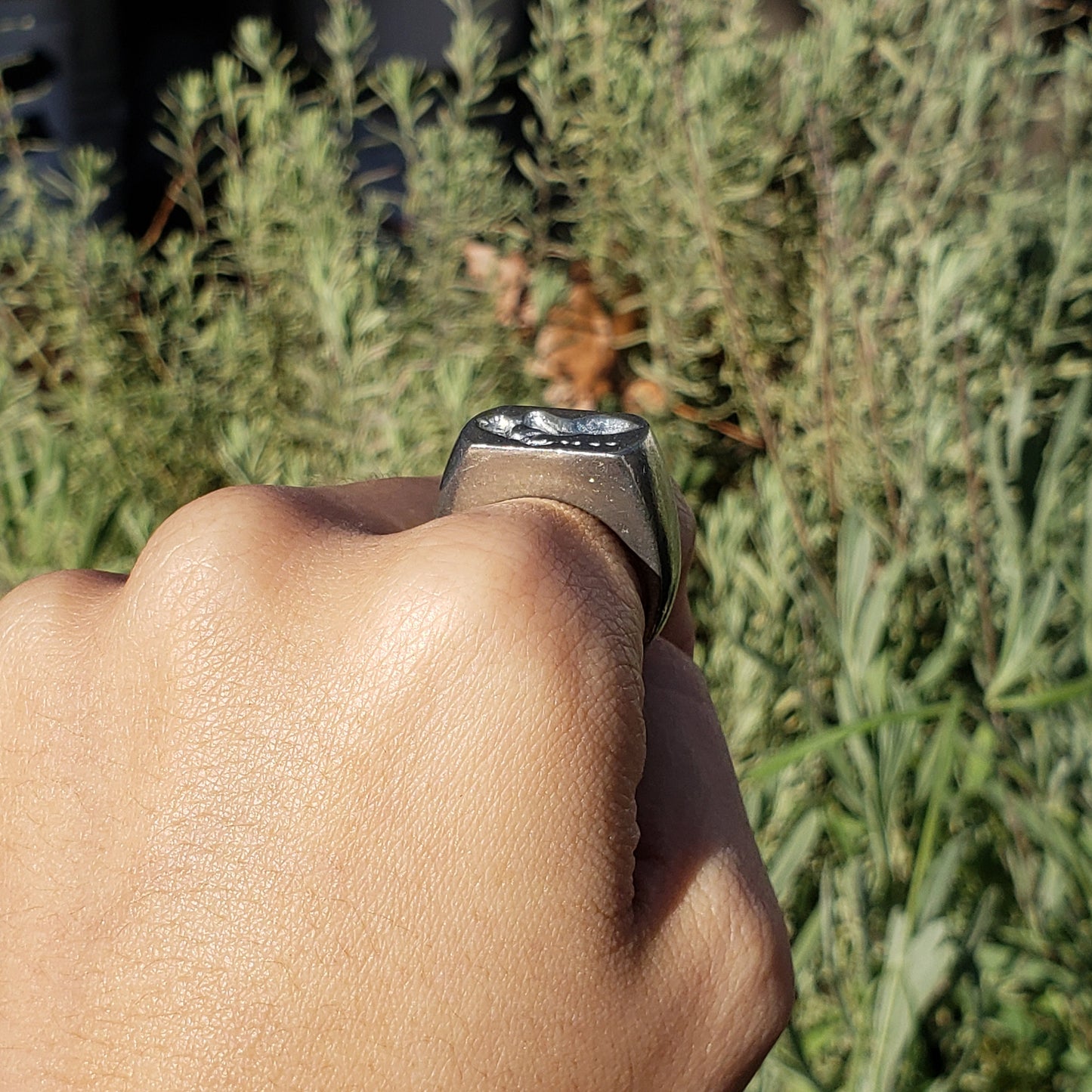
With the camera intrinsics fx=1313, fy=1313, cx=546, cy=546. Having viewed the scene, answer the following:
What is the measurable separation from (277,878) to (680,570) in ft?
0.82

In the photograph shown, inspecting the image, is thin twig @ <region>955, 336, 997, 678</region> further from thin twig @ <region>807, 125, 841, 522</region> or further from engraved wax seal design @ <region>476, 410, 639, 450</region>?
engraved wax seal design @ <region>476, 410, 639, 450</region>

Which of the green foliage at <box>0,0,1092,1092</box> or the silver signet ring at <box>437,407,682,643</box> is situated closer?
the silver signet ring at <box>437,407,682,643</box>

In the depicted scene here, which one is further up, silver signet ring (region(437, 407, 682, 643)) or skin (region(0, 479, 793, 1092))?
silver signet ring (region(437, 407, 682, 643))

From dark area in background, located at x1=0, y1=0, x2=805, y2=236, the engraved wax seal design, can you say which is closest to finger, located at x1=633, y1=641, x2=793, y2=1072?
the engraved wax seal design

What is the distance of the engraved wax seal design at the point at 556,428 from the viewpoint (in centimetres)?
64

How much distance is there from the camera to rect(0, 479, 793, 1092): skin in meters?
0.54

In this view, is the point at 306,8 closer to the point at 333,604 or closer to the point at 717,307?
the point at 717,307

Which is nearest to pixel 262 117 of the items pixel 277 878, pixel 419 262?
pixel 419 262

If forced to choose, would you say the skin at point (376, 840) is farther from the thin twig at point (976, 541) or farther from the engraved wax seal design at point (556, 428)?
the thin twig at point (976, 541)

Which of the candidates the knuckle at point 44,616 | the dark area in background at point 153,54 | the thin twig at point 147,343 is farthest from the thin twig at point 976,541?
the dark area in background at point 153,54

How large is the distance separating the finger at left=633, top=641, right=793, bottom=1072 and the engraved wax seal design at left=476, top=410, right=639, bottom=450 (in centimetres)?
13

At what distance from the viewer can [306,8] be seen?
3105 mm

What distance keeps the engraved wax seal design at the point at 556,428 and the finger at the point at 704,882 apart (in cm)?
13

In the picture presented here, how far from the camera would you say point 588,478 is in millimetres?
625
